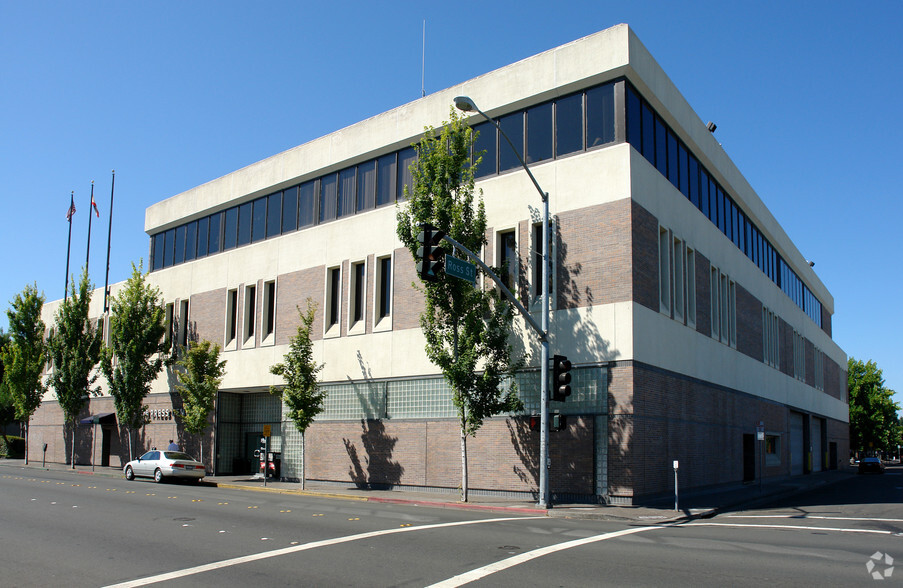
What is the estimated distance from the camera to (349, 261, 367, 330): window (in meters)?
29.2

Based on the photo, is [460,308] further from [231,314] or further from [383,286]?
[231,314]

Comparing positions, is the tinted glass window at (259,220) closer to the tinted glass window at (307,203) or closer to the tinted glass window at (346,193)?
the tinted glass window at (307,203)

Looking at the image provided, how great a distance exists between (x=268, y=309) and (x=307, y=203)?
209 inches

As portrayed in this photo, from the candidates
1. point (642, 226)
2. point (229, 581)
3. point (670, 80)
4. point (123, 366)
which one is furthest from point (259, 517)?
point (123, 366)

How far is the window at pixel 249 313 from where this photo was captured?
111 feet

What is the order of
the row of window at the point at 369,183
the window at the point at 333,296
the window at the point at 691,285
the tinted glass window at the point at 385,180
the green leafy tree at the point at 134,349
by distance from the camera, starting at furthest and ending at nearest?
the green leafy tree at the point at 134,349 < the window at the point at 333,296 < the tinted glass window at the point at 385,180 < the window at the point at 691,285 < the row of window at the point at 369,183

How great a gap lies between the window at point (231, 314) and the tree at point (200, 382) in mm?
1607

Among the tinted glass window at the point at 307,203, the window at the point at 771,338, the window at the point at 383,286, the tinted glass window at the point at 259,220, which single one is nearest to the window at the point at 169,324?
the tinted glass window at the point at 259,220

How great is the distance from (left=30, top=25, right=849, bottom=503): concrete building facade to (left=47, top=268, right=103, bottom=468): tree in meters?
3.56

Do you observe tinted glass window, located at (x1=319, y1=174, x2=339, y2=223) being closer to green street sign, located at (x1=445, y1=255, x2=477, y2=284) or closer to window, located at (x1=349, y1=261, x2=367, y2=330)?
window, located at (x1=349, y1=261, x2=367, y2=330)

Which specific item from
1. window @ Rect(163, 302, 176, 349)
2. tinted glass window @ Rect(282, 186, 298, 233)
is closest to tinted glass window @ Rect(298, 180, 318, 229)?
tinted glass window @ Rect(282, 186, 298, 233)

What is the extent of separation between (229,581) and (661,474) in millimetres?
16498

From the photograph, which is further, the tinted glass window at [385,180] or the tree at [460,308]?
the tinted glass window at [385,180]

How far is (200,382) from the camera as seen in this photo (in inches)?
1292
